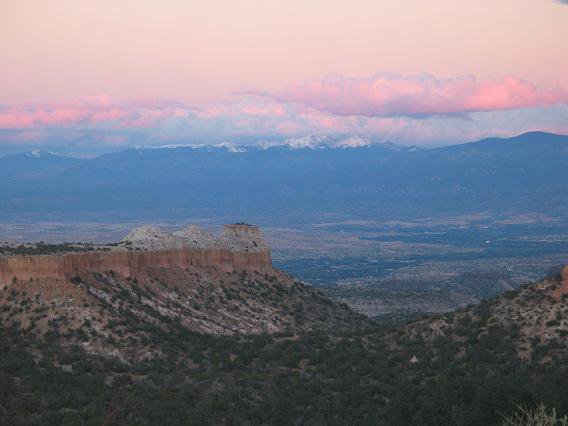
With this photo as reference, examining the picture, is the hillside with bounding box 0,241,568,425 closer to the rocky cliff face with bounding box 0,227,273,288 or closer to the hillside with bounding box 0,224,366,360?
the hillside with bounding box 0,224,366,360

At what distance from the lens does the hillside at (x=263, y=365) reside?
38094 mm

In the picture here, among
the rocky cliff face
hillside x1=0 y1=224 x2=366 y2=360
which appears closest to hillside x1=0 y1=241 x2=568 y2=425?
hillside x1=0 y1=224 x2=366 y2=360

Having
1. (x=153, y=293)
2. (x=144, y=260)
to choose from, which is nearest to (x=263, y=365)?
(x=153, y=293)

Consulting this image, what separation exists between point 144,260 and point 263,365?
17.6m

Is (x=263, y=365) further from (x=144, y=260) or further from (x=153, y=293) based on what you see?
(x=144, y=260)

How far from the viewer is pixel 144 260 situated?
6216 cm

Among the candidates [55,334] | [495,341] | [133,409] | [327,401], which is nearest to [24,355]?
[55,334]

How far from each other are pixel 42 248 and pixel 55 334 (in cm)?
1162

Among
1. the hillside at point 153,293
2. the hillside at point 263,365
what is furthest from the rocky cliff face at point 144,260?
the hillside at point 263,365

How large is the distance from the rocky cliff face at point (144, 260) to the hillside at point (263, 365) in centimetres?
Result: 91

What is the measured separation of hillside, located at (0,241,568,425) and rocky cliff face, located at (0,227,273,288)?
91 centimetres

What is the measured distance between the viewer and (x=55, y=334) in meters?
48.7

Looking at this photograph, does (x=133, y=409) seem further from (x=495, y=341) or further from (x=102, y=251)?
(x=102, y=251)

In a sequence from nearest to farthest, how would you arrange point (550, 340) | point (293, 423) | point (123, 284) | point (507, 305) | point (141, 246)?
point (293, 423), point (550, 340), point (507, 305), point (123, 284), point (141, 246)
